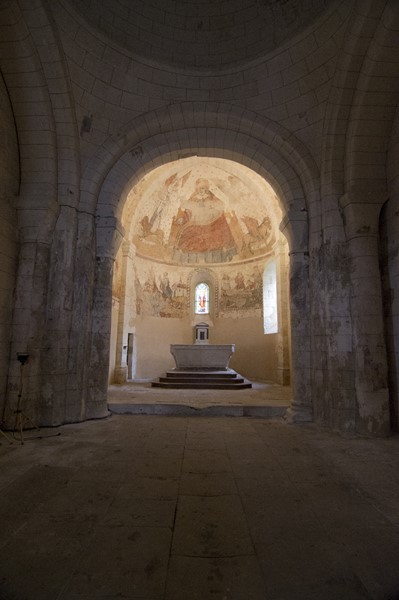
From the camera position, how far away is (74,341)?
6.24m

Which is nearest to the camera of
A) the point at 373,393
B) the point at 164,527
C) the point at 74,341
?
the point at 164,527

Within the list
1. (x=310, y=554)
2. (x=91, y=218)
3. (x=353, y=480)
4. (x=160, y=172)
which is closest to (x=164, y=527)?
(x=310, y=554)

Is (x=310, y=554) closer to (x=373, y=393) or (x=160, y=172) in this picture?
(x=373, y=393)

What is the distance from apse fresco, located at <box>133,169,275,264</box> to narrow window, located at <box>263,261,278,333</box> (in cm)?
97

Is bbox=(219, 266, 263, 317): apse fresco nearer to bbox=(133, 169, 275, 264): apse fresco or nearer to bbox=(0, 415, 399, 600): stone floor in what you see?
bbox=(133, 169, 275, 264): apse fresco

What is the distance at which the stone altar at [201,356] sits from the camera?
11.7 m

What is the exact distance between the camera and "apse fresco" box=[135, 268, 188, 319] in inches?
578

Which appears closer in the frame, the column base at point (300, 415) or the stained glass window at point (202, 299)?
the column base at point (300, 415)

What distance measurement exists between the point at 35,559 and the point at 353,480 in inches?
127

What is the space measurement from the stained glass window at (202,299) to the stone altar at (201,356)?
478 cm

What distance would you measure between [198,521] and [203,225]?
14732mm

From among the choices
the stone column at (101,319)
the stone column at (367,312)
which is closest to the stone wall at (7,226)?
the stone column at (101,319)

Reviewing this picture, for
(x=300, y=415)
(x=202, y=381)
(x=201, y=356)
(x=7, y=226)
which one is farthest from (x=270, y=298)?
(x=7, y=226)

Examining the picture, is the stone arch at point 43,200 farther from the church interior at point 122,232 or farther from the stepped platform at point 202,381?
the stepped platform at point 202,381
